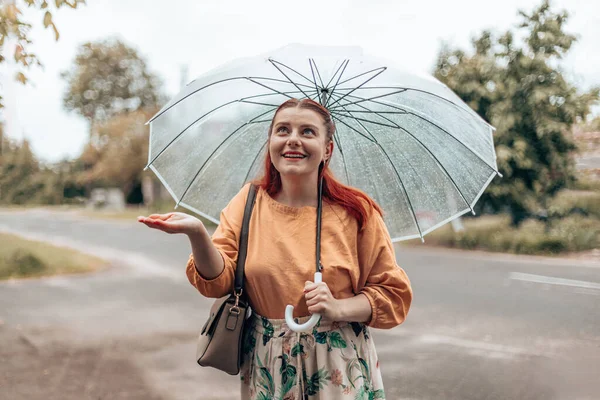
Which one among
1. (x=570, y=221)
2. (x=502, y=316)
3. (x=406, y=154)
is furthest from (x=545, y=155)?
(x=406, y=154)

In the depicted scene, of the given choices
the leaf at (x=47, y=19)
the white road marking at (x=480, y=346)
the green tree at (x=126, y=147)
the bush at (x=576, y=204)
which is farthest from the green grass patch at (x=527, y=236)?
the green tree at (x=126, y=147)

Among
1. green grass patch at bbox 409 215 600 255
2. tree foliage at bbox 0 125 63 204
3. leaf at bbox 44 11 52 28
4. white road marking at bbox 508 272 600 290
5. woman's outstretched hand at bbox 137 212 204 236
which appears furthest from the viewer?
tree foliage at bbox 0 125 63 204

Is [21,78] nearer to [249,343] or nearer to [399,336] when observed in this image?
[249,343]

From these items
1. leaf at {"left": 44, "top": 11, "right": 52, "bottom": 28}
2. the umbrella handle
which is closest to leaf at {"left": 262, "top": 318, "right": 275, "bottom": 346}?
the umbrella handle

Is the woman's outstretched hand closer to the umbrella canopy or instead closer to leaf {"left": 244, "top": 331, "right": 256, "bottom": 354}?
leaf {"left": 244, "top": 331, "right": 256, "bottom": 354}

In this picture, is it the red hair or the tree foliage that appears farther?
the tree foliage

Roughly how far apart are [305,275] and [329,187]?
1.15 feet

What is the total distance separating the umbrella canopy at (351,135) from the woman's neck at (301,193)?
44 centimetres

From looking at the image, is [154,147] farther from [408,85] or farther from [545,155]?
[545,155]

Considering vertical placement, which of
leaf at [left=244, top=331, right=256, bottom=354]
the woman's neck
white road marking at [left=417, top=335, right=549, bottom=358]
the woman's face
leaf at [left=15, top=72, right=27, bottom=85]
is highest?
leaf at [left=15, top=72, right=27, bottom=85]

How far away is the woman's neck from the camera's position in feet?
6.63

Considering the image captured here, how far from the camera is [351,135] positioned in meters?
2.45

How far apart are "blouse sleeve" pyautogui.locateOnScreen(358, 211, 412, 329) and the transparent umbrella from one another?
566 millimetres

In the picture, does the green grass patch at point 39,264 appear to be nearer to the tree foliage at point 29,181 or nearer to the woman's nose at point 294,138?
the woman's nose at point 294,138
